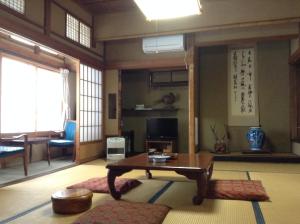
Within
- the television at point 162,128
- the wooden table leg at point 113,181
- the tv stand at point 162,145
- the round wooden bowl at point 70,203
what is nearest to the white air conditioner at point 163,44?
the television at point 162,128

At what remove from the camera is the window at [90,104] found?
5855mm

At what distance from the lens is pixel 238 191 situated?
316cm

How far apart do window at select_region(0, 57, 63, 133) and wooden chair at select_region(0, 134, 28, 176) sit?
2.94ft

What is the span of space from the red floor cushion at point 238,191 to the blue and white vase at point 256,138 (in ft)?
8.90

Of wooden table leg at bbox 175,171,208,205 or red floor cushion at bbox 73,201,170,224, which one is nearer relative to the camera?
red floor cushion at bbox 73,201,170,224

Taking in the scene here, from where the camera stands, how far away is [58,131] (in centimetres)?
630

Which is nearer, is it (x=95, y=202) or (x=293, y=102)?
(x=95, y=202)

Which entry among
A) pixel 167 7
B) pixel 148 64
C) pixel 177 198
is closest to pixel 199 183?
pixel 177 198

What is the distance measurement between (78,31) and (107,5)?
78cm

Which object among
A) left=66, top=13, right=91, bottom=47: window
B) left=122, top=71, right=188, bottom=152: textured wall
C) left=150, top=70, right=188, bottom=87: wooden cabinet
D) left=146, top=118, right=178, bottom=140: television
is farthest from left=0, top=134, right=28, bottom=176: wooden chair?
left=150, top=70, right=188, bottom=87: wooden cabinet

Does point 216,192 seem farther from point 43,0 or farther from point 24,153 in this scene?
point 43,0

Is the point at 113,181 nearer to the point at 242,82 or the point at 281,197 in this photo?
the point at 281,197

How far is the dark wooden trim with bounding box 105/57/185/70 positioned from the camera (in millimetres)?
6180

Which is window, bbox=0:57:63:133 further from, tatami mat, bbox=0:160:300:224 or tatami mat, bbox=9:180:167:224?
tatami mat, bbox=9:180:167:224
